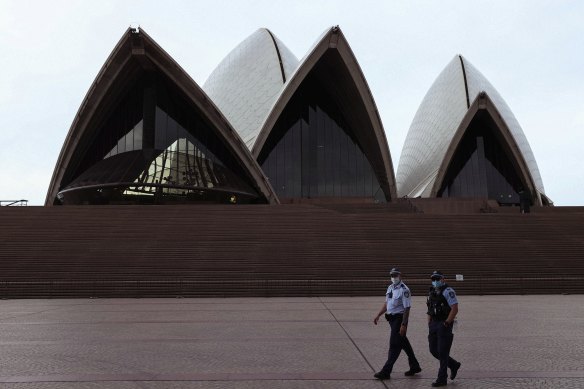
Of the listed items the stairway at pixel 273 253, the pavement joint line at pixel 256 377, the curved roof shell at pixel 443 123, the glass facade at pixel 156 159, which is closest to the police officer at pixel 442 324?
the pavement joint line at pixel 256 377

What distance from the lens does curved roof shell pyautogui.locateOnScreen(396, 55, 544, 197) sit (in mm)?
39719

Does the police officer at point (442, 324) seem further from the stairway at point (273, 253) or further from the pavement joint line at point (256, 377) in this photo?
the stairway at point (273, 253)

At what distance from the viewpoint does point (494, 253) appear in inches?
601

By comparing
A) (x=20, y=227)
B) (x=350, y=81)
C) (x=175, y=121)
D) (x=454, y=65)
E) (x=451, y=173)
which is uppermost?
(x=454, y=65)

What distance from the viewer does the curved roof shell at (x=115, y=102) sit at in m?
28.5

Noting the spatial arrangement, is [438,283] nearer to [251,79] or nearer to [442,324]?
[442,324]

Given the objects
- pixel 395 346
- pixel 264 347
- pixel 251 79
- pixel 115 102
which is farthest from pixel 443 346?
pixel 251 79

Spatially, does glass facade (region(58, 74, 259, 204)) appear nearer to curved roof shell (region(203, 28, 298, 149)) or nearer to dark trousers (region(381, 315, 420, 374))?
curved roof shell (region(203, 28, 298, 149))

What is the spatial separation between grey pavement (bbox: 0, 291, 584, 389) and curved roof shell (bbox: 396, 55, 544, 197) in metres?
29.6

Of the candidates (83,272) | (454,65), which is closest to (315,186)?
(454,65)

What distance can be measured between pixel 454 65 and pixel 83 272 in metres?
36.6

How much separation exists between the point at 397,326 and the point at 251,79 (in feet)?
123

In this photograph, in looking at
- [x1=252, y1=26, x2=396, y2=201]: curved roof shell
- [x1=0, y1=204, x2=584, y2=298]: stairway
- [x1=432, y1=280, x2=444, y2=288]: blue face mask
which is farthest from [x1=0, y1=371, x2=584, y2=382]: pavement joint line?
[x1=252, y1=26, x2=396, y2=201]: curved roof shell

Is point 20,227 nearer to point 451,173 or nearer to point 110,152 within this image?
point 110,152
